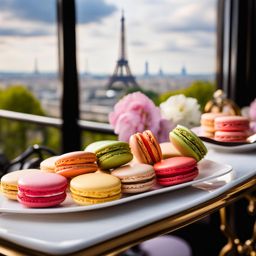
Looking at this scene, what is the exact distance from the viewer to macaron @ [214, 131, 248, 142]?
2.61ft

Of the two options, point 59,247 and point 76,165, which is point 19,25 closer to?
point 76,165

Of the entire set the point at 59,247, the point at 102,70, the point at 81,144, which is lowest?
the point at 81,144

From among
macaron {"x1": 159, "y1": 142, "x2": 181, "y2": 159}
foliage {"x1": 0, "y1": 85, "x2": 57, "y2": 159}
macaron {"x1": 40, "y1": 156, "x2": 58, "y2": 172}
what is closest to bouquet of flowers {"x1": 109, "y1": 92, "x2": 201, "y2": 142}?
macaron {"x1": 159, "y1": 142, "x2": 181, "y2": 159}

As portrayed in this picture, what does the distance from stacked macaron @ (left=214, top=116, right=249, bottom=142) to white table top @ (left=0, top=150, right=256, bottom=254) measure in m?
0.25

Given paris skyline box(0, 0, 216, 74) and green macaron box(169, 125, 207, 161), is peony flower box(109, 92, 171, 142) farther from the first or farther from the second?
paris skyline box(0, 0, 216, 74)

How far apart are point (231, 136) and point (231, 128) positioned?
0.01 metres

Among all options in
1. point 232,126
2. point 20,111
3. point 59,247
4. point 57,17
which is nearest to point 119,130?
point 232,126

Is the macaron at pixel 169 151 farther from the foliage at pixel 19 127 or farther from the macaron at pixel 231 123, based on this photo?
the foliage at pixel 19 127

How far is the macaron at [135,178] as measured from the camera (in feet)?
1.65

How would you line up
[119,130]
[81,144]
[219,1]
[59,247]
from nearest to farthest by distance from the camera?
1. [59,247]
2. [119,130]
3. [219,1]
4. [81,144]

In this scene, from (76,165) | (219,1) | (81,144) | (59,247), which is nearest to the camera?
(59,247)

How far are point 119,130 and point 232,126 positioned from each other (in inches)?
7.7

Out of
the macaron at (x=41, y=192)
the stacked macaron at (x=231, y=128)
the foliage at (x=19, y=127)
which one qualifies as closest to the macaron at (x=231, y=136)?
the stacked macaron at (x=231, y=128)

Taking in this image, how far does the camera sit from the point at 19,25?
2131mm
